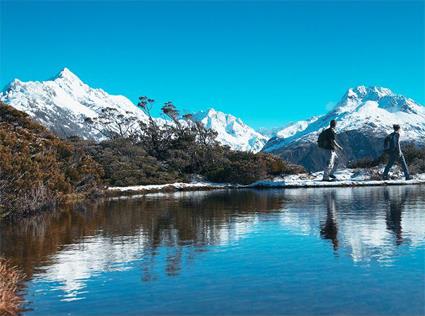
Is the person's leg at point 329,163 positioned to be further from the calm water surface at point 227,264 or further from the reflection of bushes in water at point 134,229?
the calm water surface at point 227,264

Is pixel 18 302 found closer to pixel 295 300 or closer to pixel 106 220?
pixel 295 300

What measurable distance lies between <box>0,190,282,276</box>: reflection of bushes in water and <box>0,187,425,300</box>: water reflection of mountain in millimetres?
28

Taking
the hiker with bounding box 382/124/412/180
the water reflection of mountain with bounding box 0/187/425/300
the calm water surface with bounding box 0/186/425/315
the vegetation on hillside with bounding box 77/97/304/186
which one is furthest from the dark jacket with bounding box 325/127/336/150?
the calm water surface with bounding box 0/186/425/315

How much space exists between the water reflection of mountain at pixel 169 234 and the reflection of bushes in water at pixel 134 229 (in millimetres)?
28

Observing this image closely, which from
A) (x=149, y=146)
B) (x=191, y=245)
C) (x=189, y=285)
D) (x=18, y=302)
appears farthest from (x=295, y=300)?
(x=149, y=146)

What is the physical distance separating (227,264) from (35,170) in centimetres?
1748

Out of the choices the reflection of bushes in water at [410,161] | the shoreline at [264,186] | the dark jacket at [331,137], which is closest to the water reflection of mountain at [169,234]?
the shoreline at [264,186]

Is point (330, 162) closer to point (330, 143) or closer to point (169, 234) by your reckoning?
point (330, 143)

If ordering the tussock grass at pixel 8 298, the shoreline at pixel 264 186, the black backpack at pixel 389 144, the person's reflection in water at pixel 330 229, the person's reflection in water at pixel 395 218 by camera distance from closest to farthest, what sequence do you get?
the tussock grass at pixel 8 298, the person's reflection in water at pixel 330 229, the person's reflection in water at pixel 395 218, the shoreline at pixel 264 186, the black backpack at pixel 389 144

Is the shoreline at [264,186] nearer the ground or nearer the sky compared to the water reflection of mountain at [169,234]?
nearer the sky

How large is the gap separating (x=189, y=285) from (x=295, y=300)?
2.47m

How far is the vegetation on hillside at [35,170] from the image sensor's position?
26.1 metres

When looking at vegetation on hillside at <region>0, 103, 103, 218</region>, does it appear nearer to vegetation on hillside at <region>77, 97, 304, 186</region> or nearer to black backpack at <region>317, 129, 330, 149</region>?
vegetation on hillside at <region>77, 97, 304, 186</region>

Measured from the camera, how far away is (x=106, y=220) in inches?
980
